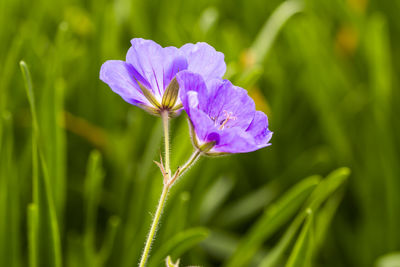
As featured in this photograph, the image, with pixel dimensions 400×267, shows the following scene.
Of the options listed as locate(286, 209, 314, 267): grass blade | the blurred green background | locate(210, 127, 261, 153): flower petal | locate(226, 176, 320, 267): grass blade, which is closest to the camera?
locate(210, 127, 261, 153): flower petal

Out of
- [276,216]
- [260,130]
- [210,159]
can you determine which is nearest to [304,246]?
[276,216]

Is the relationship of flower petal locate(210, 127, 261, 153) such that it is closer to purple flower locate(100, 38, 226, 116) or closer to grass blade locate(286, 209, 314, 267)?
purple flower locate(100, 38, 226, 116)

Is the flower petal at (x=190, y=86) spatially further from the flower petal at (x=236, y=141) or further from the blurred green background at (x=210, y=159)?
the blurred green background at (x=210, y=159)

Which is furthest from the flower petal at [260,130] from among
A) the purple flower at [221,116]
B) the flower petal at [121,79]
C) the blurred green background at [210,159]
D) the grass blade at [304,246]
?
the blurred green background at [210,159]

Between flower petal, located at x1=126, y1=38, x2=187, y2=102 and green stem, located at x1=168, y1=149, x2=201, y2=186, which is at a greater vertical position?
flower petal, located at x1=126, y1=38, x2=187, y2=102

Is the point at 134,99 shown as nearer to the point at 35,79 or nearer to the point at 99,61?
the point at 35,79

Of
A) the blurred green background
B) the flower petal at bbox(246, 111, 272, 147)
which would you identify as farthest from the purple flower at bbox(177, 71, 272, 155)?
the blurred green background

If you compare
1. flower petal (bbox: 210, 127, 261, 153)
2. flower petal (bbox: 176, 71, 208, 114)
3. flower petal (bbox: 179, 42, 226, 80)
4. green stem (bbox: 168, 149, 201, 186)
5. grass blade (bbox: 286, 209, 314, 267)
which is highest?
flower petal (bbox: 179, 42, 226, 80)
